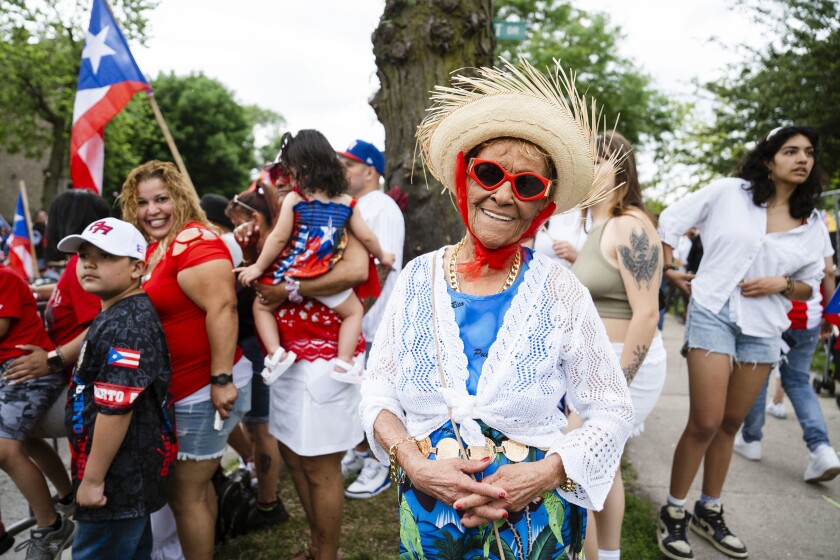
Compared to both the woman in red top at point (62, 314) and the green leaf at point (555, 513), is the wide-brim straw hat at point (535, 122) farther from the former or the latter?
the woman in red top at point (62, 314)

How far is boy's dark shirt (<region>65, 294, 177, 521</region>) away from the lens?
84.4 inches

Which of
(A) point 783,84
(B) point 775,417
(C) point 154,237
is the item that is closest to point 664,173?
(A) point 783,84

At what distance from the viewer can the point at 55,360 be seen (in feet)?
9.41

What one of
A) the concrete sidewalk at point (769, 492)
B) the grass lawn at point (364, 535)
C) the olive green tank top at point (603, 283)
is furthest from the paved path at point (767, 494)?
the olive green tank top at point (603, 283)

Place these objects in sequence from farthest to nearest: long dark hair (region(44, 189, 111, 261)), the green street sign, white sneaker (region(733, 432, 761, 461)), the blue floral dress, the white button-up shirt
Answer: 1. the green street sign
2. white sneaker (region(733, 432, 761, 461))
3. the white button-up shirt
4. long dark hair (region(44, 189, 111, 261))
5. the blue floral dress

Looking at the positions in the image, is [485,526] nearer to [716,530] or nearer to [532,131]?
[532,131]

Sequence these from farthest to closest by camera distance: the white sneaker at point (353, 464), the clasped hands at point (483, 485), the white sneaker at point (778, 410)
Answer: the white sneaker at point (778, 410) → the white sneaker at point (353, 464) → the clasped hands at point (483, 485)

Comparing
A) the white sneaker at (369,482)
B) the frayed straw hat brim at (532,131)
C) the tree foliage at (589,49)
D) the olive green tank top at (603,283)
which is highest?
the tree foliage at (589,49)

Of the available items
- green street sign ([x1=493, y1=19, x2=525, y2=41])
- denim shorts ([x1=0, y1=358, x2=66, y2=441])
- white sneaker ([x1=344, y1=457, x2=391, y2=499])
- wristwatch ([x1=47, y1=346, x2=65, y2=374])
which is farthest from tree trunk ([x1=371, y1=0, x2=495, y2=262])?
denim shorts ([x1=0, y1=358, x2=66, y2=441])

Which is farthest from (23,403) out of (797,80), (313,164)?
(797,80)

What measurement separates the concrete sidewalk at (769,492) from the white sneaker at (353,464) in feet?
6.67

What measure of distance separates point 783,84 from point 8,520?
521 inches

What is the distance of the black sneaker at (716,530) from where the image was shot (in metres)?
3.12

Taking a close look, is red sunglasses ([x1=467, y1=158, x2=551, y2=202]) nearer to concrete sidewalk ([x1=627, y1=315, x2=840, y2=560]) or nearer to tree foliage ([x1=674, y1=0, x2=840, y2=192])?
concrete sidewalk ([x1=627, y1=315, x2=840, y2=560])
